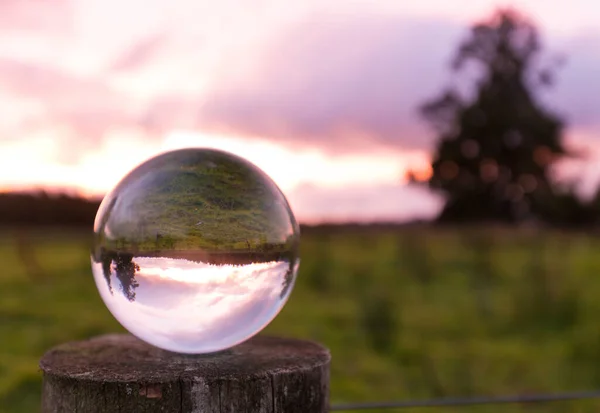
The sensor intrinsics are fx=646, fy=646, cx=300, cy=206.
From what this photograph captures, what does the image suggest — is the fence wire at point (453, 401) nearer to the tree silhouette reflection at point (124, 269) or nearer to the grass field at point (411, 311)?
the tree silhouette reflection at point (124, 269)

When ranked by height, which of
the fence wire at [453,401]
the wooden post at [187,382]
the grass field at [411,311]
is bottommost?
the grass field at [411,311]

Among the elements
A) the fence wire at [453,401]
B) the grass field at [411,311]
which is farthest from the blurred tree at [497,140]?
the fence wire at [453,401]

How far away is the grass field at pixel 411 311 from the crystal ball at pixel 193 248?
5.95 metres

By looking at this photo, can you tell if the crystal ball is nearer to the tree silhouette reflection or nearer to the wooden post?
the tree silhouette reflection

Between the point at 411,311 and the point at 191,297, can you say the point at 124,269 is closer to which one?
the point at 191,297

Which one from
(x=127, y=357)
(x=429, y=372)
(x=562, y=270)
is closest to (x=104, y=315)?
(x=429, y=372)

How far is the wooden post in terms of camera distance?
2.63m

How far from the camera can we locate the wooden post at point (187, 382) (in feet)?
8.64

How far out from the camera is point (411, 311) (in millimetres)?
12828

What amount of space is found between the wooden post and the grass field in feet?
18.4

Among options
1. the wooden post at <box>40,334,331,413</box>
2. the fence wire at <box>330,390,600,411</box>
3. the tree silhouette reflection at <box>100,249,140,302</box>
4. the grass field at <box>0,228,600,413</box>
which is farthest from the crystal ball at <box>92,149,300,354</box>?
the grass field at <box>0,228,600,413</box>

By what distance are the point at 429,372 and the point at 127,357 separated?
8.41 metres

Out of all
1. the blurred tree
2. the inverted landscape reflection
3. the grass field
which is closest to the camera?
the inverted landscape reflection

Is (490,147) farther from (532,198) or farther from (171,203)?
(171,203)
